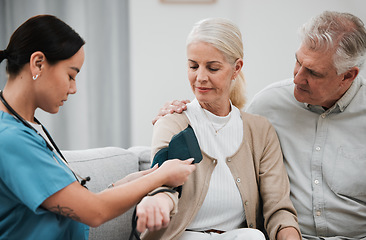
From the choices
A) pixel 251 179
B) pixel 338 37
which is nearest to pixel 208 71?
pixel 251 179

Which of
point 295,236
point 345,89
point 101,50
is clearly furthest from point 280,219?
point 101,50

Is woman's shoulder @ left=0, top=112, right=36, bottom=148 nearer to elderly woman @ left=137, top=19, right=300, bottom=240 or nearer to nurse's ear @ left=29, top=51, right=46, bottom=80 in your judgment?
nurse's ear @ left=29, top=51, right=46, bottom=80

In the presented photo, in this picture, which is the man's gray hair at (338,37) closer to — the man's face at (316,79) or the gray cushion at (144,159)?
the man's face at (316,79)

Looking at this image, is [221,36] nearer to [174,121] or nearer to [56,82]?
[174,121]

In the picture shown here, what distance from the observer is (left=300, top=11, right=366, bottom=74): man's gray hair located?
1615 millimetres

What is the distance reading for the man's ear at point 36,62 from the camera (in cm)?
108

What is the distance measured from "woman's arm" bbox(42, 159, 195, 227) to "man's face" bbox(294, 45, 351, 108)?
30.1 inches

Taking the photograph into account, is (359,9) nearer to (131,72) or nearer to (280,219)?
(131,72)

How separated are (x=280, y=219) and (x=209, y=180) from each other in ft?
0.99

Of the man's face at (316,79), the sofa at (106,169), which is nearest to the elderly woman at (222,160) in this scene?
the man's face at (316,79)

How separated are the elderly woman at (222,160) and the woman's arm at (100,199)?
294 millimetres

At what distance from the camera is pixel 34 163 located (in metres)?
1.02

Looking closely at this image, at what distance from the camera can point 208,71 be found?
5.02 feet

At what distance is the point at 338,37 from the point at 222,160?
672 millimetres
